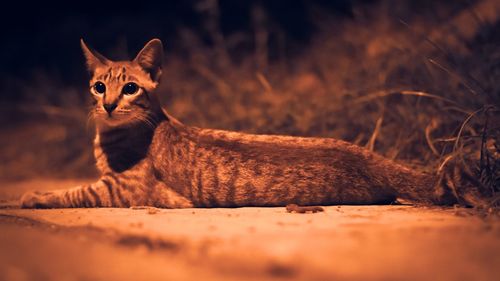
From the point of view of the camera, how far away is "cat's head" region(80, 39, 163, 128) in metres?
4.22

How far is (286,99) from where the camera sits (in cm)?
629

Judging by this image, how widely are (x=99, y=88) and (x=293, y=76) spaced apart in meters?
4.04

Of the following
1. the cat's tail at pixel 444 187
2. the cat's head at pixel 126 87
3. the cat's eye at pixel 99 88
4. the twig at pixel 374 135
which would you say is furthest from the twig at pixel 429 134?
the cat's eye at pixel 99 88

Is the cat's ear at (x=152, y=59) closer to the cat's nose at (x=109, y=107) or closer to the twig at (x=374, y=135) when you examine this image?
Answer: the cat's nose at (x=109, y=107)

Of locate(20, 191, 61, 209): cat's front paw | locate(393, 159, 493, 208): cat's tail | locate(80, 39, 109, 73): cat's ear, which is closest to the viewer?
locate(393, 159, 493, 208): cat's tail

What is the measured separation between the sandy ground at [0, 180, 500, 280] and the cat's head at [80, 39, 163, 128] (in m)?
1.00

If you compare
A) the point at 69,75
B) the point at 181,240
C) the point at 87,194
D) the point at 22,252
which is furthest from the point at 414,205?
the point at 69,75

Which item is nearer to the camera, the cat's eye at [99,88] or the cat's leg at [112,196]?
the cat's leg at [112,196]

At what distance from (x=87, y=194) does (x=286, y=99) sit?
2690 millimetres

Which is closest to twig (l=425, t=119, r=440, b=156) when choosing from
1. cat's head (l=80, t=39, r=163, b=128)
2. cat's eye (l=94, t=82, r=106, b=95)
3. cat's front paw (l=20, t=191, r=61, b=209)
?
cat's head (l=80, t=39, r=163, b=128)

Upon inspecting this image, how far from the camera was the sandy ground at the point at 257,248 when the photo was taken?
7.13 feet

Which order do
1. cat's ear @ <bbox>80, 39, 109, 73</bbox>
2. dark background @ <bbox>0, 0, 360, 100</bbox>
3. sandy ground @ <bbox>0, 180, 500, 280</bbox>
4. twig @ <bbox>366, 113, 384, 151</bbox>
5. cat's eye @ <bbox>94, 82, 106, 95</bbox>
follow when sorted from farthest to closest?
dark background @ <bbox>0, 0, 360, 100</bbox>, twig @ <bbox>366, 113, 384, 151</bbox>, cat's ear @ <bbox>80, 39, 109, 73</bbox>, cat's eye @ <bbox>94, 82, 106, 95</bbox>, sandy ground @ <bbox>0, 180, 500, 280</bbox>

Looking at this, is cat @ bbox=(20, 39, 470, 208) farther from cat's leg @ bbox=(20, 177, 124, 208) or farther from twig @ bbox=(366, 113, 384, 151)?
twig @ bbox=(366, 113, 384, 151)

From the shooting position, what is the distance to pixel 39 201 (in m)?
4.12
